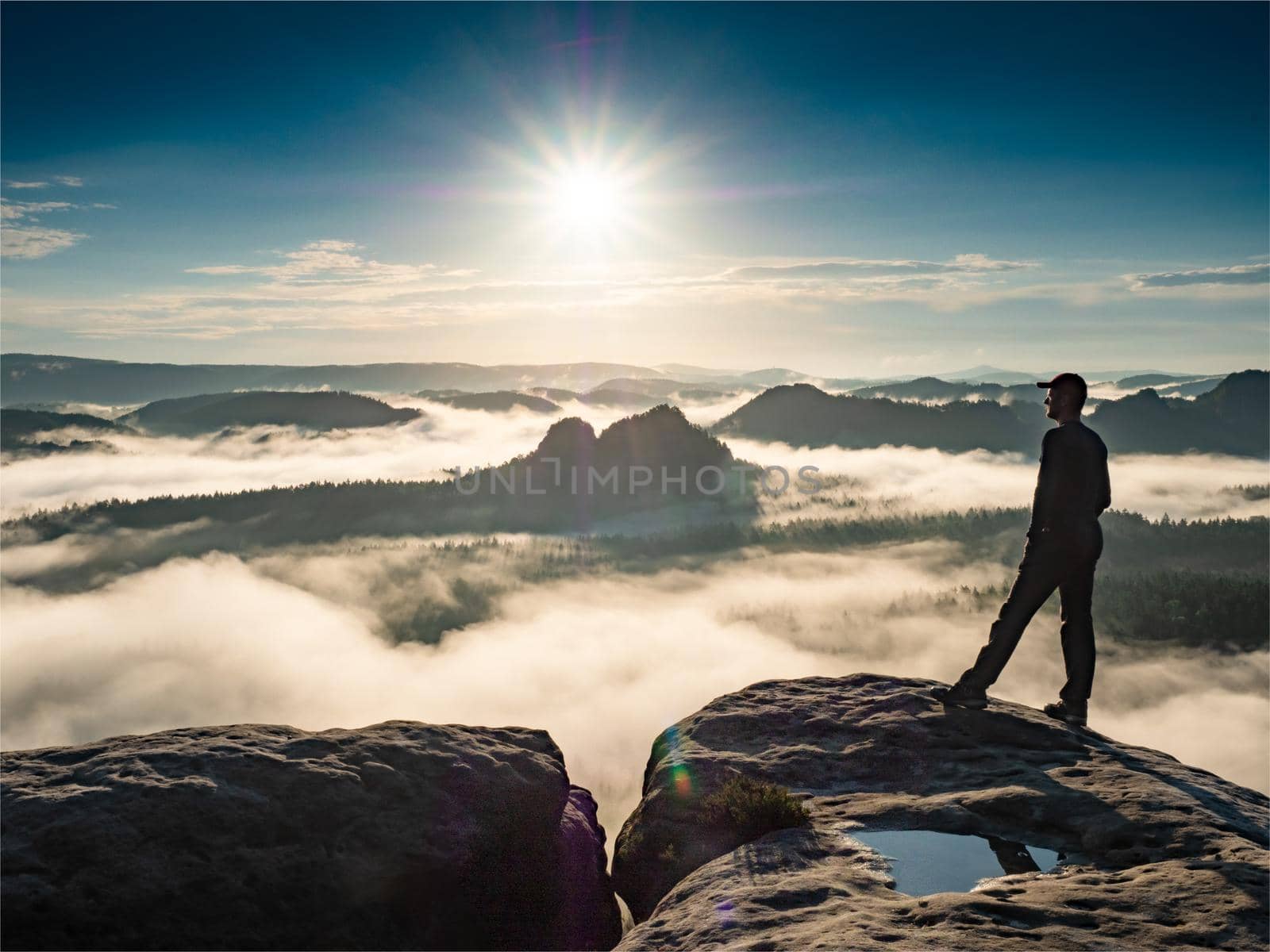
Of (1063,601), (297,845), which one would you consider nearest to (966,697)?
(1063,601)

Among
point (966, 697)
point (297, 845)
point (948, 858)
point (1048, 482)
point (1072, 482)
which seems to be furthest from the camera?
point (966, 697)

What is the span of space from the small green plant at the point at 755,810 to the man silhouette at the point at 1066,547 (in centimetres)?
383

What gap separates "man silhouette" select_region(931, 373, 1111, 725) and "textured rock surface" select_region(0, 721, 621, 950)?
22.6 ft

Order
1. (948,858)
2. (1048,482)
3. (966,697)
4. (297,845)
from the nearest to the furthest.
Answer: (948,858) < (297,845) < (1048,482) < (966,697)

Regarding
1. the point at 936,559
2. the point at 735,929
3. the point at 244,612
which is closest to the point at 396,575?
the point at 244,612

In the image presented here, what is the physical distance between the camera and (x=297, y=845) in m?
8.48

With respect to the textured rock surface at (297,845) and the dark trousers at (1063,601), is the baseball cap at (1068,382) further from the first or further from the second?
the textured rock surface at (297,845)

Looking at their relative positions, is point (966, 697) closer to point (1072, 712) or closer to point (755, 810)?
point (1072, 712)

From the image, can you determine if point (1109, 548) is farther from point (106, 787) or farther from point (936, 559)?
point (106, 787)

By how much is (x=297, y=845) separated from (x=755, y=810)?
5.28 m

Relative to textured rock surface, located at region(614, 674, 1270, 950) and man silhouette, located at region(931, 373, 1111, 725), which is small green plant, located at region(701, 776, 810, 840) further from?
man silhouette, located at region(931, 373, 1111, 725)

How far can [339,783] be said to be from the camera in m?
9.27

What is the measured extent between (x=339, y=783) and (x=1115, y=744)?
10735mm

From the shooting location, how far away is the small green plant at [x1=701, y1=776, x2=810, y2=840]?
910 centimetres
